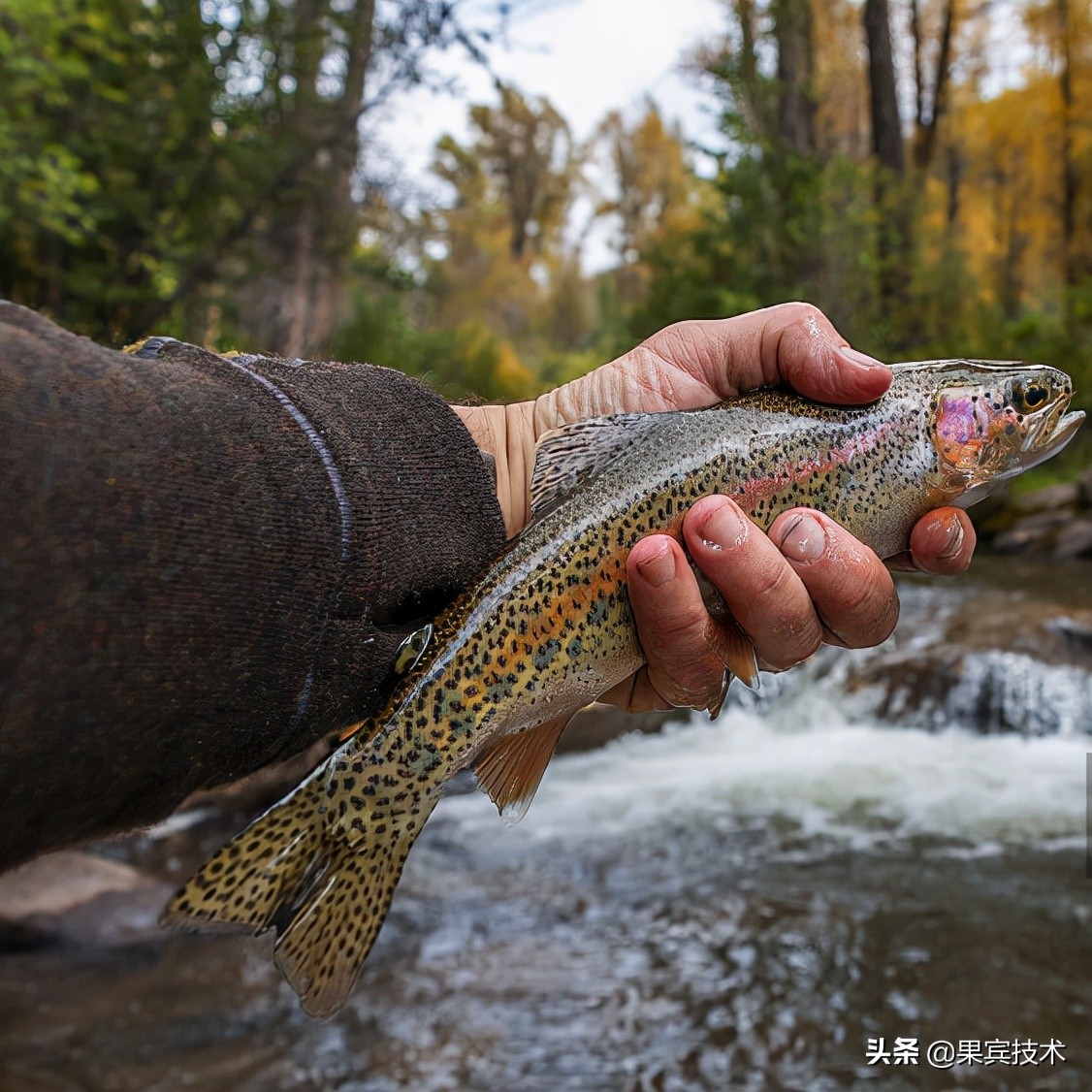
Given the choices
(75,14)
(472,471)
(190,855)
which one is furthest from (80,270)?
(472,471)

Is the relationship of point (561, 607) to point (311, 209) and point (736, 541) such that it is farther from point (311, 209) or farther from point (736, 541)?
point (311, 209)

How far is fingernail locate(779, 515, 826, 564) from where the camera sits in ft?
8.70

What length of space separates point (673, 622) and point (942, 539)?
0.84m

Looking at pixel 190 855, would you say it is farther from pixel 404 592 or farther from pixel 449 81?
pixel 449 81

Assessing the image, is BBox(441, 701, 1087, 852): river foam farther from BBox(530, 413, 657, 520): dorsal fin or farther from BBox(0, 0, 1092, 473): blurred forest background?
BBox(530, 413, 657, 520): dorsal fin

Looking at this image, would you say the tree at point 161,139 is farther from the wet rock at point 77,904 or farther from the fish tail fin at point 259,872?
the fish tail fin at point 259,872

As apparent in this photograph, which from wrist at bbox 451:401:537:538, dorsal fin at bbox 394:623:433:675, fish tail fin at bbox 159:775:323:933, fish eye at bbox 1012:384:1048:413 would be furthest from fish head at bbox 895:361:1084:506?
fish tail fin at bbox 159:775:323:933

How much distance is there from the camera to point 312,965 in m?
2.14

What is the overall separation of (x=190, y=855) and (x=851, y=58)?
41238 millimetres

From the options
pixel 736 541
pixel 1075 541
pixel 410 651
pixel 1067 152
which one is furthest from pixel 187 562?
pixel 1067 152

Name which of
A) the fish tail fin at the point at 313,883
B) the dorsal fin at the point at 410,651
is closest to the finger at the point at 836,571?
the dorsal fin at the point at 410,651

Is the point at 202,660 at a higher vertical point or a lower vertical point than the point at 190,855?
higher

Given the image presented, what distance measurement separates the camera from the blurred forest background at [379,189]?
1212 cm

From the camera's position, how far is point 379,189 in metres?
16.8
